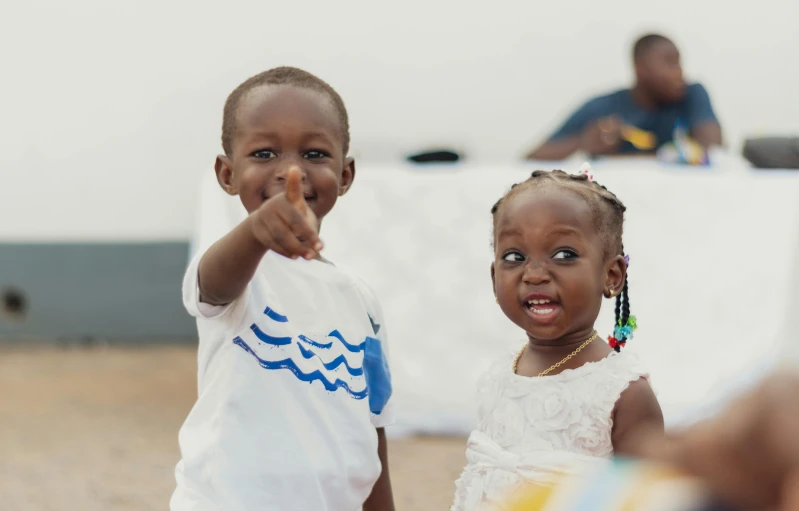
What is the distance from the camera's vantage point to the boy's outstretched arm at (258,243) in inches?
59.9

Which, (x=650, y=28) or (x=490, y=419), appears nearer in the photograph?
(x=490, y=419)

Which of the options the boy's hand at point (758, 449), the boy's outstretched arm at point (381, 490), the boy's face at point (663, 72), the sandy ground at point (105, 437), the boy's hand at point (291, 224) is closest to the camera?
the boy's hand at point (758, 449)

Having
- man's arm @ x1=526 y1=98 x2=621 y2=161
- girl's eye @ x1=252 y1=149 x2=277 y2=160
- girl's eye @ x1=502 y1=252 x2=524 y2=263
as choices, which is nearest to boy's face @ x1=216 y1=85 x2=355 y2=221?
girl's eye @ x1=252 y1=149 x2=277 y2=160

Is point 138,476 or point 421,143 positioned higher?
point 421,143

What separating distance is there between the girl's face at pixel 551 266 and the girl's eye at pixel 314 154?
0.35 m

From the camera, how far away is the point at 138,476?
4113 mm

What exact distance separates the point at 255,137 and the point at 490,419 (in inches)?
25.2

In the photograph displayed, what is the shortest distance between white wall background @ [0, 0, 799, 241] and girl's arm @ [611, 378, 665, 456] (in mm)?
4407

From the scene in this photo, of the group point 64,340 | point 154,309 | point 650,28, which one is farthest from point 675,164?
point 64,340

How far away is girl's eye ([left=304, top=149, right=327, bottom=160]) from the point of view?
1924 mm

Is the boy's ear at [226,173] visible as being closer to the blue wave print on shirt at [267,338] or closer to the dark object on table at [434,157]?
the blue wave print on shirt at [267,338]

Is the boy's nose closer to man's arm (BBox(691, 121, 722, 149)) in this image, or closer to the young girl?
the young girl

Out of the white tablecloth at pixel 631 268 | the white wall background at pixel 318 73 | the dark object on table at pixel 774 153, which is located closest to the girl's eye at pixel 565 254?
the white tablecloth at pixel 631 268

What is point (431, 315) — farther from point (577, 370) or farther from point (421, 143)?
point (577, 370)
